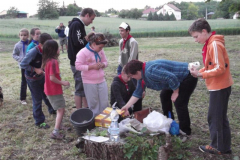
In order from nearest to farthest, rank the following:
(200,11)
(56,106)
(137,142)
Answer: (137,142), (56,106), (200,11)

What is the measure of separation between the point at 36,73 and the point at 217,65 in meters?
2.79

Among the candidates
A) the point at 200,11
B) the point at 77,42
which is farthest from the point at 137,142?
the point at 200,11

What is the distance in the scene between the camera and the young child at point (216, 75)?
8.11ft

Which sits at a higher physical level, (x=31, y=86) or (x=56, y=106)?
(x=31, y=86)

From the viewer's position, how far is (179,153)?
9.90ft

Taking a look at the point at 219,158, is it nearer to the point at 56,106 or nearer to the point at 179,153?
the point at 179,153

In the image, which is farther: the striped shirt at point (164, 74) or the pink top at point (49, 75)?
the pink top at point (49, 75)

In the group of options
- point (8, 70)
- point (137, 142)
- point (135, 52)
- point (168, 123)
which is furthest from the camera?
point (8, 70)

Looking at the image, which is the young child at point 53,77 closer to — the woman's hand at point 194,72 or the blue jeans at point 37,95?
the blue jeans at point 37,95

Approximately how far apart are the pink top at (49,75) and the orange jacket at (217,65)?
204 cm

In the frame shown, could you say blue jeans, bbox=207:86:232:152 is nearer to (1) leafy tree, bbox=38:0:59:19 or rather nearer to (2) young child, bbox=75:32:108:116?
(2) young child, bbox=75:32:108:116

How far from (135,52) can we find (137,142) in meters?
2.22

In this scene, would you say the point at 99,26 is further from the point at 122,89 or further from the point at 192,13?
the point at 192,13

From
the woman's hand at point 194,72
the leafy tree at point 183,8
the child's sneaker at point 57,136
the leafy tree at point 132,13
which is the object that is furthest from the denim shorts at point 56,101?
the leafy tree at point 183,8
